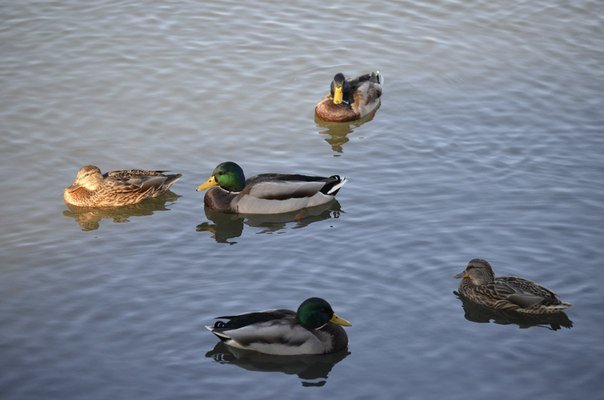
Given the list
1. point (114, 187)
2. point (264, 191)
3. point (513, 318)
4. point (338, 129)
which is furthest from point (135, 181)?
point (513, 318)

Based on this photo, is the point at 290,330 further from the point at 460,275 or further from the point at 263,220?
the point at 263,220

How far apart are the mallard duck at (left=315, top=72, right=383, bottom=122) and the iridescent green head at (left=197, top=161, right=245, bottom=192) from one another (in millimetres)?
3075

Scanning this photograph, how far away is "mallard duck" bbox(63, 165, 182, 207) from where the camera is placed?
15.0 m

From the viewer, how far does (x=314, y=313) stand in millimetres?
11500

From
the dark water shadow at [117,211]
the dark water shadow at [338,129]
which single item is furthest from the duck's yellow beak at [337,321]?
the dark water shadow at [338,129]

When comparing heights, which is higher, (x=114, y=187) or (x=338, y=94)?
(x=338, y=94)

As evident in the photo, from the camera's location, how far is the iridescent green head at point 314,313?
1149 cm

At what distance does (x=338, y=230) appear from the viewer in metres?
14.4

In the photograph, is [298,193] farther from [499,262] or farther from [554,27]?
[554,27]

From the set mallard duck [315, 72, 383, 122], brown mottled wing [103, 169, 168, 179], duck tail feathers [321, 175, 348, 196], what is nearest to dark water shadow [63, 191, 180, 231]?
brown mottled wing [103, 169, 168, 179]

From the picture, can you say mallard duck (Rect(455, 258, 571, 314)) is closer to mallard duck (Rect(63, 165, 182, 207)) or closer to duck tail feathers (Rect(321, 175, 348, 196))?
duck tail feathers (Rect(321, 175, 348, 196))

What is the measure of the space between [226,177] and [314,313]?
4.06 m

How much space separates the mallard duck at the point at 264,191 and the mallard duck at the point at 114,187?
1.99 feet

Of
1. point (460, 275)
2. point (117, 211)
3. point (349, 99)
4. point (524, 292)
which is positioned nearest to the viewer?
point (524, 292)
